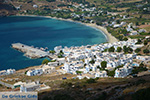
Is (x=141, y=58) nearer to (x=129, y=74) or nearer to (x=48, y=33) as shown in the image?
(x=129, y=74)

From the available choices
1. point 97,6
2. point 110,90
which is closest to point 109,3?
point 97,6

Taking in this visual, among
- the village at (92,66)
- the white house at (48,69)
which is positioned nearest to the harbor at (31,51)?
the village at (92,66)

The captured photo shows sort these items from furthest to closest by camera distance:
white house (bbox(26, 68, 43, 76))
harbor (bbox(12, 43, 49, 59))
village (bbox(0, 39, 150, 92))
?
harbor (bbox(12, 43, 49, 59))
white house (bbox(26, 68, 43, 76))
village (bbox(0, 39, 150, 92))

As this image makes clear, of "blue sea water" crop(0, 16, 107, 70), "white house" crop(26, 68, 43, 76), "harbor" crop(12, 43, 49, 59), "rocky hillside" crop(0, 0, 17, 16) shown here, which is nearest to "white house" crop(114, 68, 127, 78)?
"white house" crop(26, 68, 43, 76)

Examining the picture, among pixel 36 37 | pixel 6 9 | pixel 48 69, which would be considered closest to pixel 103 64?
pixel 48 69

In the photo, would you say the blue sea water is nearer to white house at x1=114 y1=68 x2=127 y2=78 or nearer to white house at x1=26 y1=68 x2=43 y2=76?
white house at x1=26 y1=68 x2=43 y2=76

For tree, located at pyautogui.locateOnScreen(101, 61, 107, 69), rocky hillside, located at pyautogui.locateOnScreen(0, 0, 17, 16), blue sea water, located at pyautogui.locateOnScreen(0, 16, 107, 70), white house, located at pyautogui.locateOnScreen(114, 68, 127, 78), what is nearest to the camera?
white house, located at pyautogui.locateOnScreen(114, 68, 127, 78)

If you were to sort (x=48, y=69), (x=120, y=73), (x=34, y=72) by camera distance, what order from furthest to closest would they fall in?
(x=48, y=69), (x=34, y=72), (x=120, y=73)

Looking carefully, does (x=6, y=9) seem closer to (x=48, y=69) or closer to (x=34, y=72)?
(x=48, y=69)

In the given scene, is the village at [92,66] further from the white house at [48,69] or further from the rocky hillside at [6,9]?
the rocky hillside at [6,9]
